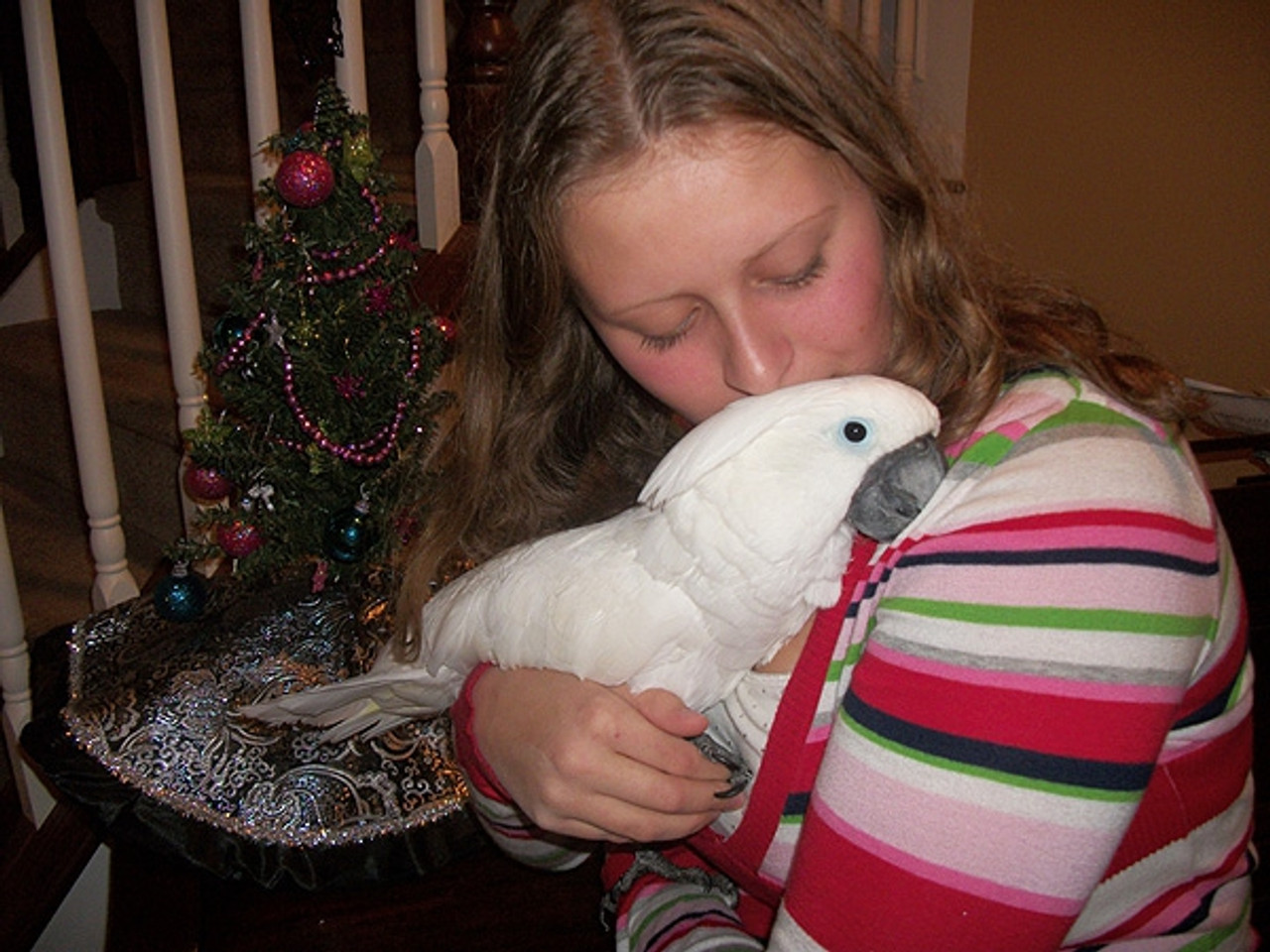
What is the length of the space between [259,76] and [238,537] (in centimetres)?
68

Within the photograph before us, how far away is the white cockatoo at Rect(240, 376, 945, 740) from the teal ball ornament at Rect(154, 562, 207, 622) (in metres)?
0.60

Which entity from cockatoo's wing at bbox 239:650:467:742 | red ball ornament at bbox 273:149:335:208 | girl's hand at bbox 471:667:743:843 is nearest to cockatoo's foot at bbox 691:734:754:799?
girl's hand at bbox 471:667:743:843

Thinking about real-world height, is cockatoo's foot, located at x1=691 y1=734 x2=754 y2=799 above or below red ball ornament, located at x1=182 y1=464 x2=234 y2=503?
above

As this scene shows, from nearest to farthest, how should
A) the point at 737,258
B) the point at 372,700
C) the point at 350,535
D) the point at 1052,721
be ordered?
the point at 1052,721 → the point at 737,258 → the point at 372,700 → the point at 350,535

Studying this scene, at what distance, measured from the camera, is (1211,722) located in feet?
1.99

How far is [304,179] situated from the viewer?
3.45ft

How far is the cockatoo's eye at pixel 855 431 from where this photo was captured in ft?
1.84

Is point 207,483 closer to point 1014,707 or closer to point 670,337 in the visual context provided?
point 670,337

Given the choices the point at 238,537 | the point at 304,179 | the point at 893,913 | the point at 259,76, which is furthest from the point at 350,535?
the point at 893,913

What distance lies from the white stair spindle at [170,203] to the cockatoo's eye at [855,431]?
3.39ft

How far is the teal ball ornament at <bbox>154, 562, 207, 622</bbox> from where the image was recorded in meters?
1.16

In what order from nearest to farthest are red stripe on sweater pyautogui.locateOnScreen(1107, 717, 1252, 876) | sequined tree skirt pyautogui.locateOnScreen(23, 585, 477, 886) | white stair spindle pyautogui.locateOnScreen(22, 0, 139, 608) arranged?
red stripe on sweater pyautogui.locateOnScreen(1107, 717, 1252, 876), sequined tree skirt pyautogui.locateOnScreen(23, 585, 477, 886), white stair spindle pyautogui.locateOnScreen(22, 0, 139, 608)

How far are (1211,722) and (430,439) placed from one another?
0.92 meters

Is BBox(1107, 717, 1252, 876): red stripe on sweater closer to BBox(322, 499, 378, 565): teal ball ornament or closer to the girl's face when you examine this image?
the girl's face
